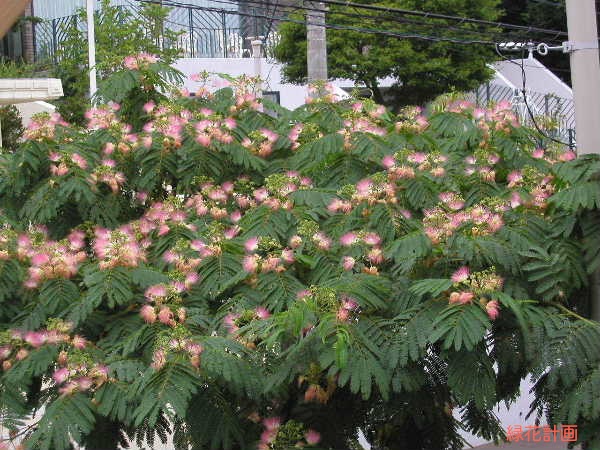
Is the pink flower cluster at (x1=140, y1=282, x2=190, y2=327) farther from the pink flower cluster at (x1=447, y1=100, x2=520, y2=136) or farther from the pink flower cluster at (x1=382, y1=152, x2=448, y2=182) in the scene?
the pink flower cluster at (x1=447, y1=100, x2=520, y2=136)

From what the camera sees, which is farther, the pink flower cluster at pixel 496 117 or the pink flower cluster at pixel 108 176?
the pink flower cluster at pixel 496 117

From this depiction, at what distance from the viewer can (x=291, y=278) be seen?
4133mm

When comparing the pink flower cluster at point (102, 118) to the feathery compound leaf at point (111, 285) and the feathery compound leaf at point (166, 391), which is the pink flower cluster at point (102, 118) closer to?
the feathery compound leaf at point (111, 285)

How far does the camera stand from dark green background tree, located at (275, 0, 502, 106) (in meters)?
25.7

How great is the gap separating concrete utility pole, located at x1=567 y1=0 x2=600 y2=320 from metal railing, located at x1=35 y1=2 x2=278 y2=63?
71.8ft

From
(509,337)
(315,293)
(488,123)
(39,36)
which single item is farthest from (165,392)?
(39,36)

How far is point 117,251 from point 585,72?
2109 millimetres

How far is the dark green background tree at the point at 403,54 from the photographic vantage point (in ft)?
84.4

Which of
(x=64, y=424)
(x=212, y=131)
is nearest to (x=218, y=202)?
(x=212, y=131)

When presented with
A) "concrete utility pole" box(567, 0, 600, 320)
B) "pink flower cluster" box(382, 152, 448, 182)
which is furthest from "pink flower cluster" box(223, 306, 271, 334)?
"concrete utility pole" box(567, 0, 600, 320)

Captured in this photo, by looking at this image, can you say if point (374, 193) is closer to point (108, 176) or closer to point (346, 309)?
point (346, 309)

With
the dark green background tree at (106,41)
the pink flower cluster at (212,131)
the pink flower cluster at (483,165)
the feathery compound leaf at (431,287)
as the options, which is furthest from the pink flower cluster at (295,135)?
the dark green background tree at (106,41)

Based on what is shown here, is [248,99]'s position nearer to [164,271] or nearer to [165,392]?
[164,271]

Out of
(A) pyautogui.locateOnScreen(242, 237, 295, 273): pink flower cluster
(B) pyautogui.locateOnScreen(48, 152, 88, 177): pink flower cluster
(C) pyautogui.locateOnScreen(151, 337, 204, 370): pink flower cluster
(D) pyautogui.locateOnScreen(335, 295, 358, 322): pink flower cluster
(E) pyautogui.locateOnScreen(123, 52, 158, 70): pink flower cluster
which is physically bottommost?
(C) pyautogui.locateOnScreen(151, 337, 204, 370): pink flower cluster
